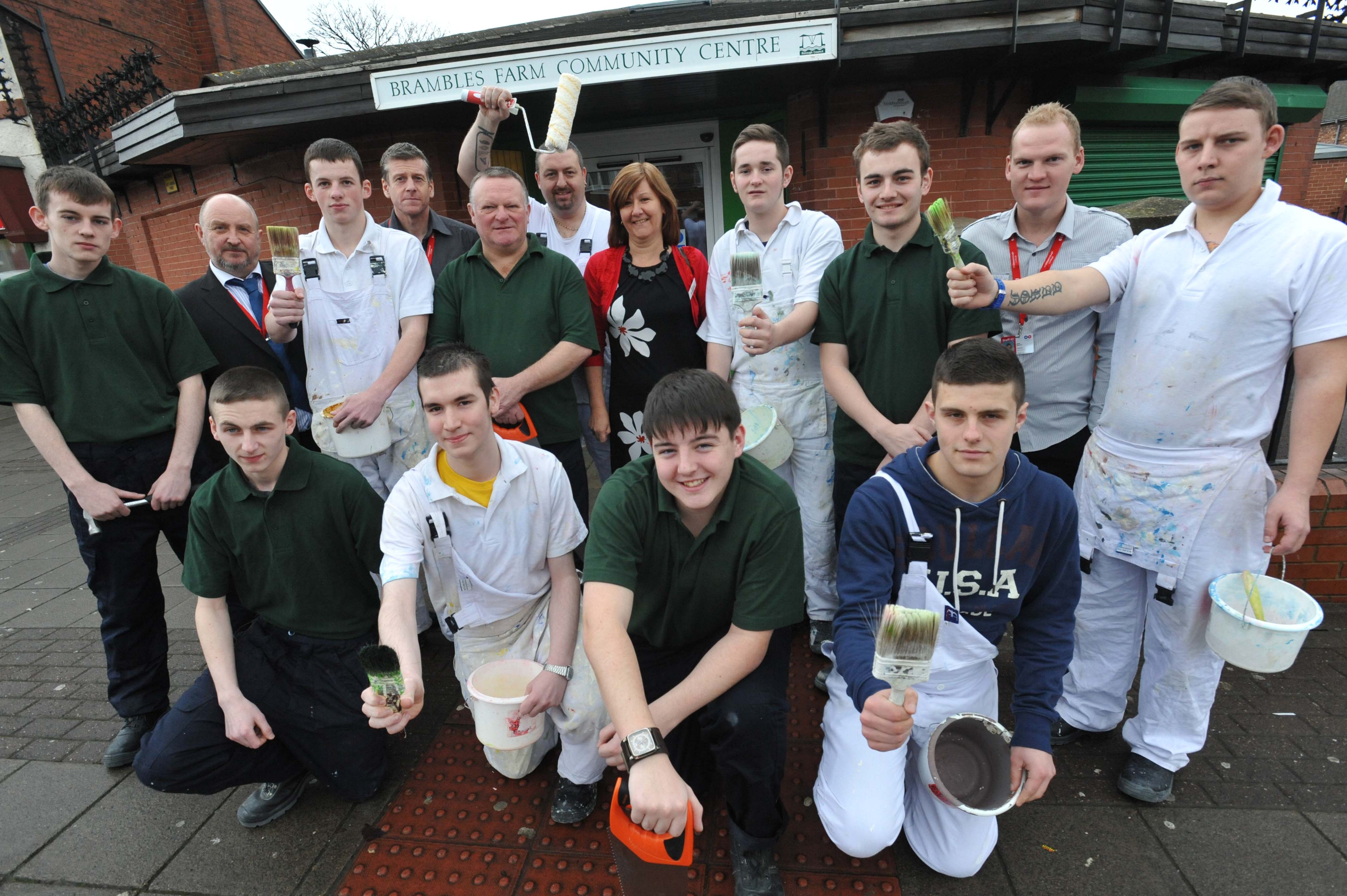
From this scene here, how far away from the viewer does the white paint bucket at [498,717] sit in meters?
2.15

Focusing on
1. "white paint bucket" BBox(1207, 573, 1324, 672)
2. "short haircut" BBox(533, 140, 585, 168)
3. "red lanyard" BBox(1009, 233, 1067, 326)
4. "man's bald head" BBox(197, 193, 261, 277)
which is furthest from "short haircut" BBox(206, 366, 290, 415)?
"white paint bucket" BBox(1207, 573, 1324, 672)

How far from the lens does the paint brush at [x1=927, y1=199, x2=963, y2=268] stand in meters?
2.15

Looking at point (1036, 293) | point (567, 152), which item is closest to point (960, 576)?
point (1036, 293)

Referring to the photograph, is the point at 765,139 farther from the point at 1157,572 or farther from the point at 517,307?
the point at 1157,572

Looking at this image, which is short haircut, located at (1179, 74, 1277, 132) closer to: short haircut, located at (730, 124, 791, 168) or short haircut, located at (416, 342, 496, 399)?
short haircut, located at (730, 124, 791, 168)

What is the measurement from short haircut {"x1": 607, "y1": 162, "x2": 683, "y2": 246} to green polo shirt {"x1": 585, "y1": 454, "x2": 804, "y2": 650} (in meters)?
1.52

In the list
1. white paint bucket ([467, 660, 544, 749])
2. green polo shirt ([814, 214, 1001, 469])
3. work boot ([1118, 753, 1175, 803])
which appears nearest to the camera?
white paint bucket ([467, 660, 544, 749])

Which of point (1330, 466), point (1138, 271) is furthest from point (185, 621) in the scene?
point (1330, 466)

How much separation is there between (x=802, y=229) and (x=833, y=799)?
2.28 metres

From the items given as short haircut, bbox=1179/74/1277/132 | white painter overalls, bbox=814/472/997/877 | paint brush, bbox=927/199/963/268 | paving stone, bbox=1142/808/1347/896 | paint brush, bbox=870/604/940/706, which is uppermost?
short haircut, bbox=1179/74/1277/132

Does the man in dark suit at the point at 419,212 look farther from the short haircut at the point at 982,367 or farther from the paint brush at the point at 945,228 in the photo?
the short haircut at the point at 982,367

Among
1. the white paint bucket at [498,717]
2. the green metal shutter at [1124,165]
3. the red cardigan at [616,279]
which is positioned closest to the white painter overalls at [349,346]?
the red cardigan at [616,279]

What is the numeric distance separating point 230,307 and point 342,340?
0.58 m

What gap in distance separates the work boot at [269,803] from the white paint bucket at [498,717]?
896mm
